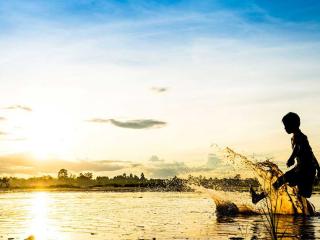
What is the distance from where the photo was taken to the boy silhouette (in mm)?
11133

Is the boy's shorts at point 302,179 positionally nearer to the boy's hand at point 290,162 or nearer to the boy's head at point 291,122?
the boy's hand at point 290,162

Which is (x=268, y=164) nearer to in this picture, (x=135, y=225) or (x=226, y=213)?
(x=226, y=213)

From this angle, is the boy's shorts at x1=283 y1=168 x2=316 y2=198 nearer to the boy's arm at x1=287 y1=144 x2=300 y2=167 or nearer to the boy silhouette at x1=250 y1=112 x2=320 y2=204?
the boy silhouette at x1=250 y1=112 x2=320 y2=204

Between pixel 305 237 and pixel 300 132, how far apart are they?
15.6 ft

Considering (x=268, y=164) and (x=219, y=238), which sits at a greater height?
(x=268, y=164)

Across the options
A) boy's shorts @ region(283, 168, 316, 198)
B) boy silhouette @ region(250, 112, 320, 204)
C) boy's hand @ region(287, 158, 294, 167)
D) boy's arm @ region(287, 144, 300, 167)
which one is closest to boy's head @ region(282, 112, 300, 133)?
boy silhouette @ region(250, 112, 320, 204)

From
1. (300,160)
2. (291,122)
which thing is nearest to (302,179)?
(300,160)

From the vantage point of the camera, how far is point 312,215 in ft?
73.6

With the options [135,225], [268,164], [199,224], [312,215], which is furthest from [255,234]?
[312,215]

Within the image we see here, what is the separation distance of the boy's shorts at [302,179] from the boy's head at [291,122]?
0.94m

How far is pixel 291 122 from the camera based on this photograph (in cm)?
1126

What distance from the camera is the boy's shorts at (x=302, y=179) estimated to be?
36.5ft

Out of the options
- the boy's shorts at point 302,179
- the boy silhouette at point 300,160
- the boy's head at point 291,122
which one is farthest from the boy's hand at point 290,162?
the boy's head at point 291,122

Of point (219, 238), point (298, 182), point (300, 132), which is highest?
point (300, 132)
